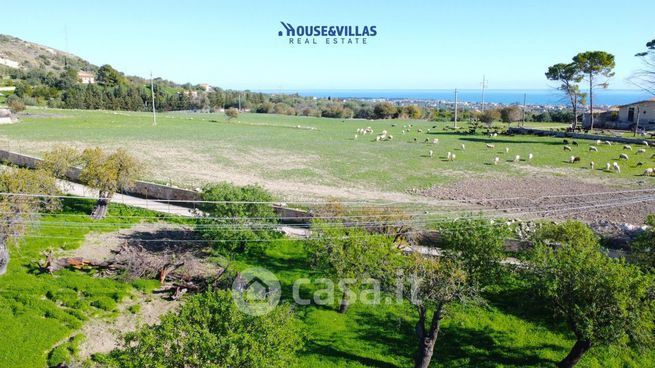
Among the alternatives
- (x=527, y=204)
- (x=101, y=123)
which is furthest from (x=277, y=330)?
(x=101, y=123)

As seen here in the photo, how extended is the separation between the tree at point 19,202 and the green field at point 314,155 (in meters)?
7.95

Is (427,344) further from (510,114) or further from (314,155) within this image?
(510,114)

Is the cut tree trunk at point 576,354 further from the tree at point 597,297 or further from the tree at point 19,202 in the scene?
the tree at point 19,202

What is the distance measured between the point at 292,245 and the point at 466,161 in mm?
23867

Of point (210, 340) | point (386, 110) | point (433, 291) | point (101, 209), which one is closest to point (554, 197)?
point (433, 291)

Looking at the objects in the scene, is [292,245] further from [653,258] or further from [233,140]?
[233,140]

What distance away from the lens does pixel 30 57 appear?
159500 mm

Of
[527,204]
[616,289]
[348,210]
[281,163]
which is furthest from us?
[281,163]

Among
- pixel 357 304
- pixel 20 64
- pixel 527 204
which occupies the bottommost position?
pixel 357 304

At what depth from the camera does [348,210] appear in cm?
1994

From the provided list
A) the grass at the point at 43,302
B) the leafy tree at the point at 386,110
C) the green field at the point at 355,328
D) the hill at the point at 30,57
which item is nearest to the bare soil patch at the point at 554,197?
the green field at the point at 355,328

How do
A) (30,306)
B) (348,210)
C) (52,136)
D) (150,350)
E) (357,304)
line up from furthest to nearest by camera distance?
(52,136) < (348,210) < (357,304) < (30,306) < (150,350)

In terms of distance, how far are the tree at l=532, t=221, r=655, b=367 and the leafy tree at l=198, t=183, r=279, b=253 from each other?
10850 mm

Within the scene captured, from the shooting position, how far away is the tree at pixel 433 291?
41.4 feet
